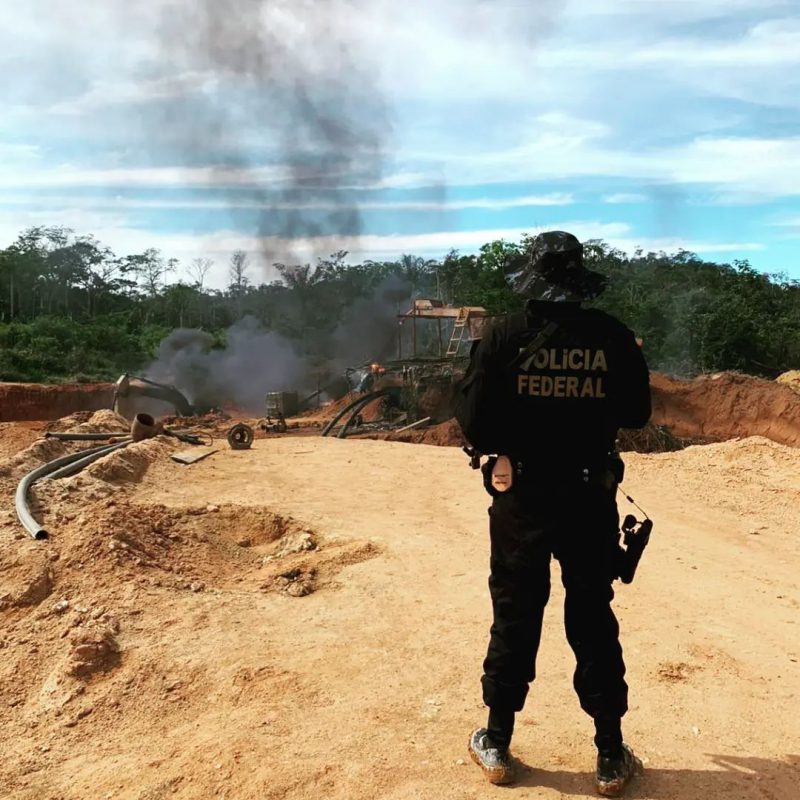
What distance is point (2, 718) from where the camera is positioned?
3768 mm

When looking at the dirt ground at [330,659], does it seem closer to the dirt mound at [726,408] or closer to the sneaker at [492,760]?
the sneaker at [492,760]

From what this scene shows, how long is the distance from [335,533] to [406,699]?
10.1 feet

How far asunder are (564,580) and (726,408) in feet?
48.1

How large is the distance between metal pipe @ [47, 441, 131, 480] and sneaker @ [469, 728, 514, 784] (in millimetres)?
6179

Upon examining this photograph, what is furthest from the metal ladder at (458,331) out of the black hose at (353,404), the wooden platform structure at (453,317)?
the black hose at (353,404)

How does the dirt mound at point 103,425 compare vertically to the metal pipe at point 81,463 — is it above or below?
below

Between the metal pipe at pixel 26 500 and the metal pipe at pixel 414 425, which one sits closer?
the metal pipe at pixel 26 500

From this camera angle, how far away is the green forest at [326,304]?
23703 millimetres

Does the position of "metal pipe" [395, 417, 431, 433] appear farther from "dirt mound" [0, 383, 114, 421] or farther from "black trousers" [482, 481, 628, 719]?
"black trousers" [482, 481, 628, 719]

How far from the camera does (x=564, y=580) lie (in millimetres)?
2809

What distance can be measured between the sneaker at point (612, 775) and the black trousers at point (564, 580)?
16cm

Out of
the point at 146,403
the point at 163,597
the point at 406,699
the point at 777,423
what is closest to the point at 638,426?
the point at 406,699

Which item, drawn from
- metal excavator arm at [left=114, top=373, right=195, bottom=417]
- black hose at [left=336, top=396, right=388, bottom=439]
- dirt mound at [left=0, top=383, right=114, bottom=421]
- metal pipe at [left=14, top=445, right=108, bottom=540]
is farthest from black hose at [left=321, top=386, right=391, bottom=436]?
dirt mound at [left=0, top=383, right=114, bottom=421]

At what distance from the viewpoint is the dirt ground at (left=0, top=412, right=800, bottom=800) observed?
2984 mm
